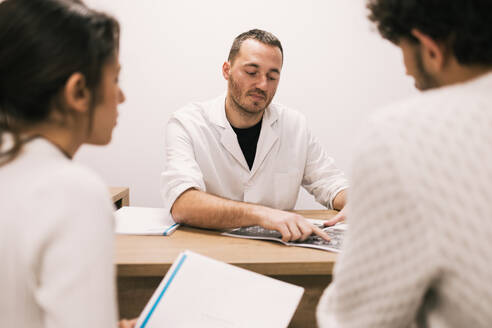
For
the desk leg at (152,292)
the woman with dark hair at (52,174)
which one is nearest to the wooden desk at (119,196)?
the desk leg at (152,292)

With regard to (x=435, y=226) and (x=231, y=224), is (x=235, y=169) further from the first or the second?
(x=435, y=226)

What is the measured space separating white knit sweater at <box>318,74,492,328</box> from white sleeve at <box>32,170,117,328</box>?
1.10 feet

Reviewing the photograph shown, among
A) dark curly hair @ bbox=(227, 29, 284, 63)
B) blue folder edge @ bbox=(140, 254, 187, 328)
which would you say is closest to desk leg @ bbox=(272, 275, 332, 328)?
blue folder edge @ bbox=(140, 254, 187, 328)

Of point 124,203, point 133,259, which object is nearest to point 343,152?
point 124,203

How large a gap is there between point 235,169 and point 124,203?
768mm

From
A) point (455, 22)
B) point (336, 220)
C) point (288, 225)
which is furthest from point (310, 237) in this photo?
point (455, 22)

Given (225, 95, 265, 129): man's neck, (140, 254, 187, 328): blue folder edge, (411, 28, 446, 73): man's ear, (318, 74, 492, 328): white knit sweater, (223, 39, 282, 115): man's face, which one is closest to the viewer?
(318, 74, 492, 328): white knit sweater

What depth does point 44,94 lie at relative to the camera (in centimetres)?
56

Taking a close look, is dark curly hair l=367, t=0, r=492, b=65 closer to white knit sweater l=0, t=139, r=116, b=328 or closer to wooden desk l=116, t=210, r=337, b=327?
white knit sweater l=0, t=139, r=116, b=328

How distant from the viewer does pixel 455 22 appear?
0.46 meters

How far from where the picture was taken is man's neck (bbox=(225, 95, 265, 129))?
1.74 m

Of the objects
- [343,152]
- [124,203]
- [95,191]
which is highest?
[95,191]

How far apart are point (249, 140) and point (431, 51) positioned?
1.28 m

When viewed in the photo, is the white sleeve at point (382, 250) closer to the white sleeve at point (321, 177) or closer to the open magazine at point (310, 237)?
the open magazine at point (310, 237)
